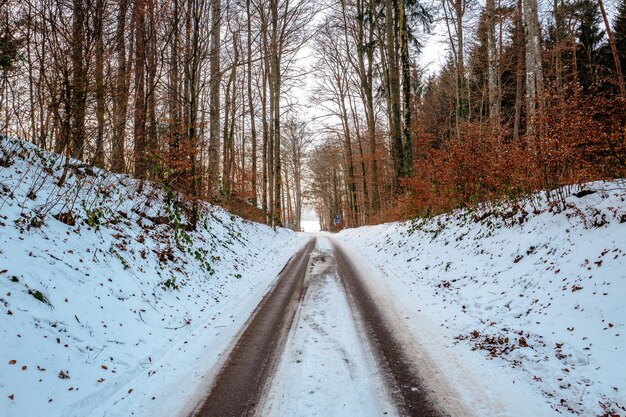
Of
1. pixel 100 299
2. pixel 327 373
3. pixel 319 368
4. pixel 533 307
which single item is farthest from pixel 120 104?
pixel 533 307

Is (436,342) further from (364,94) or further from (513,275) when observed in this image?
(364,94)

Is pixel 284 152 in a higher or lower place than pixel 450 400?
higher

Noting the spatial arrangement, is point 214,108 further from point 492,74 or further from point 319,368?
point 319,368

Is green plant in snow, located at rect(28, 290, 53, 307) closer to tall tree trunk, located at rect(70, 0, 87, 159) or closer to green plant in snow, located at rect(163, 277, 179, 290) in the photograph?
green plant in snow, located at rect(163, 277, 179, 290)

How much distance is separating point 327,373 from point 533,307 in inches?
127

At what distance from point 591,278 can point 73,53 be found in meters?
10.0

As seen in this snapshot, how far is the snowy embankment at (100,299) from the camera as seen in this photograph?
11.4 ft

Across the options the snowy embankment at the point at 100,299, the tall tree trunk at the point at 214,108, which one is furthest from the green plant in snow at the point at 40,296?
the tall tree trunk at the point at 214,108

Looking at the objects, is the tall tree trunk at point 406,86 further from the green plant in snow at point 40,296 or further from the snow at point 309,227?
the snow at point 309,227

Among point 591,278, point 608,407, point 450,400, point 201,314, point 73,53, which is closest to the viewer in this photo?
point 608,407

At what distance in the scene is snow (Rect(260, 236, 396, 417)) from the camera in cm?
319

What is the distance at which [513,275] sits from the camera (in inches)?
233

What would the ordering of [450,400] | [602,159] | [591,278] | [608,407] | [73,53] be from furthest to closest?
[73,53] → [602,159] → [591,278] → [450,400] → [608,407]

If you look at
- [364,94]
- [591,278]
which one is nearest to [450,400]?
[591,278]
